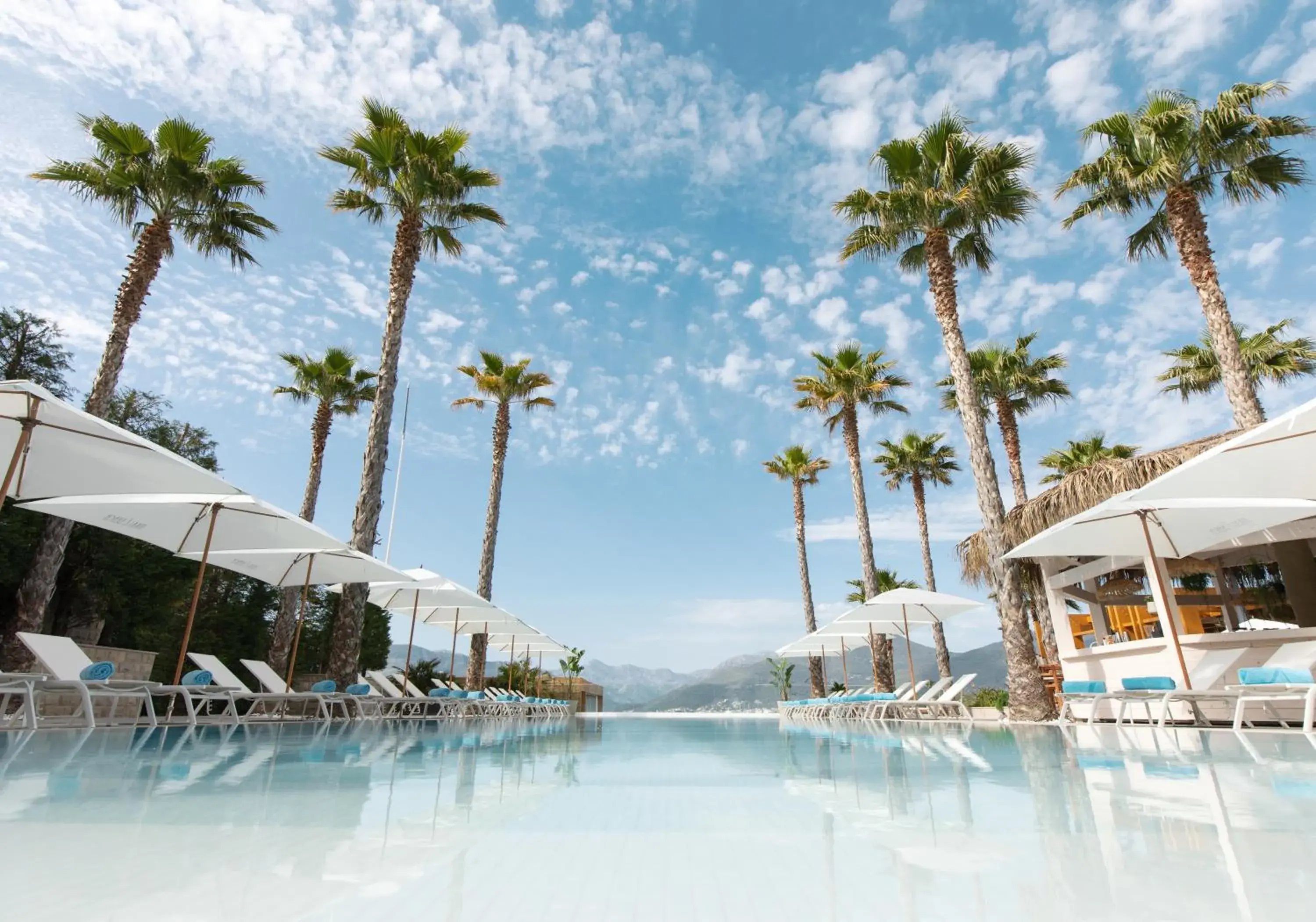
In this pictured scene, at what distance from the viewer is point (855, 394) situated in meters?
21.1

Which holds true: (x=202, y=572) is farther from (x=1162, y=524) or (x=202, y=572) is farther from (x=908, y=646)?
(x=908, y=646)

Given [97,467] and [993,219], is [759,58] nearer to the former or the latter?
[993,219]

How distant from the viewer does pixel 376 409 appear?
13570 mm

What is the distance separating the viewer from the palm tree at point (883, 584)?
86.4 feet

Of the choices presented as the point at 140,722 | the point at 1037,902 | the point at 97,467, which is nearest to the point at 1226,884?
the point at 1037,902

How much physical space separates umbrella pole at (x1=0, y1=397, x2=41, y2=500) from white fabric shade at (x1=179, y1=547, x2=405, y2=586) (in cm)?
437

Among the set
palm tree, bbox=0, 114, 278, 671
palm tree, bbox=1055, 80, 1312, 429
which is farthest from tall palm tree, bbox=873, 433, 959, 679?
palm tree, bbox=0, 114, 278, 671

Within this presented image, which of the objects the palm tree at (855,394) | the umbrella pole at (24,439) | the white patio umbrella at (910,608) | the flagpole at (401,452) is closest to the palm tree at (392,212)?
the umbrella pole at (24,439)

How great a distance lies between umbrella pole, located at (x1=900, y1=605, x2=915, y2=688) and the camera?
1445 cm

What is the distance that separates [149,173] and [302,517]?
27.5ft

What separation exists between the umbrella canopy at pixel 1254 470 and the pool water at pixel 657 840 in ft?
9.36

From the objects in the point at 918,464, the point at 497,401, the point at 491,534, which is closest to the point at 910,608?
the point at 918,464

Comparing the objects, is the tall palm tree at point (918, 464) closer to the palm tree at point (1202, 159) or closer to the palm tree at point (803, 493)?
the palm tree at point (803, 493)

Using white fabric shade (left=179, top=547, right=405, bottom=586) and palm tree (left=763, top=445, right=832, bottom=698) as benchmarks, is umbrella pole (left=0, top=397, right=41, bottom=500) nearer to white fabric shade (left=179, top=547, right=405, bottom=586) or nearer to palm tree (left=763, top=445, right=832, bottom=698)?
white fabric shade (left=179, top=547, right=405, bottom=586)
